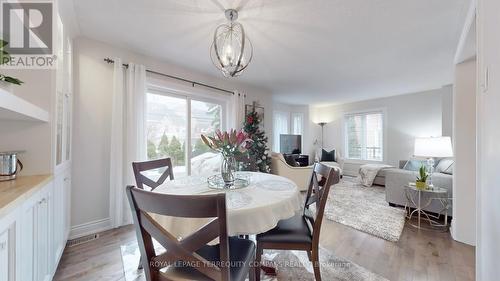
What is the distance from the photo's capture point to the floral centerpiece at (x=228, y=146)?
1.53 meters

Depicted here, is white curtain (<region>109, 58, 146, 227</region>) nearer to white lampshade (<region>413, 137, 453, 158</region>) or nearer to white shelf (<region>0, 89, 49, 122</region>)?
white shelf (<region>0, 89, 49, 122</region>)

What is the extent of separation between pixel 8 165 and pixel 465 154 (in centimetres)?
403

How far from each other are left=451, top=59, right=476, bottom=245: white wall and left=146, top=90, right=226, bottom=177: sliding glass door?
10.2ft

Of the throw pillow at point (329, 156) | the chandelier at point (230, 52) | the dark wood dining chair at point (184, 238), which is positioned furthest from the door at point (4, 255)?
the throw pillow at point (329, 156)

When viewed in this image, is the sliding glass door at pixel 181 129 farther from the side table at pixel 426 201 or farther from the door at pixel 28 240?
the side table at pixel 426 201

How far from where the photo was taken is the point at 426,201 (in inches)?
115

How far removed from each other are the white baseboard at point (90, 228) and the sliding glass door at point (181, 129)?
977 millimetres

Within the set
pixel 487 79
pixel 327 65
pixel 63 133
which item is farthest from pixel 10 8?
pixel 327 65

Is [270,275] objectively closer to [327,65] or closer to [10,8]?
[10,8]

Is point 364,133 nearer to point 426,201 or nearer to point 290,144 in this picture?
point 290,144

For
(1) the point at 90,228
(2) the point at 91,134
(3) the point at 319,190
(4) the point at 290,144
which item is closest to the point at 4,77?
(2) the point at 91,134

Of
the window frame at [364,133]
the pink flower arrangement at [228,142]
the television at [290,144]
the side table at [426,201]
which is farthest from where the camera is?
Result: the television at [290,144]

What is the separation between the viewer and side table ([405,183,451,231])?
2.65 metres

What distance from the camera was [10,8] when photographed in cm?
138
